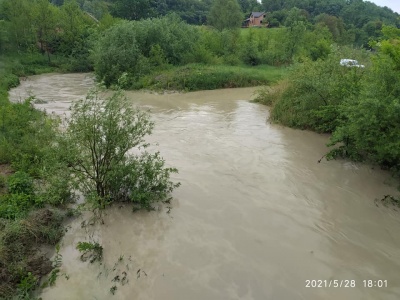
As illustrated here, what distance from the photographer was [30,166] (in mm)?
8305

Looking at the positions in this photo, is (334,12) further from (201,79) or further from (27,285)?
(27,285)

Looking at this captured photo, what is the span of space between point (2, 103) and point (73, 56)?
19413 mm

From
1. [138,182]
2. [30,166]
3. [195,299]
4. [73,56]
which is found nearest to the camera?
[195,299]

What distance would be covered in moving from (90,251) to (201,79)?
18045 millimetres

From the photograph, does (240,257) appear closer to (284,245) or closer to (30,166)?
(284,245)

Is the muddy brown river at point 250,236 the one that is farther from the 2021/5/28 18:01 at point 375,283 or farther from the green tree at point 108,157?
the green tree at point 108,157

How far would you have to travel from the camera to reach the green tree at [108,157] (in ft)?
22.0

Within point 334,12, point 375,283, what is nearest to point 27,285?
point 375,283

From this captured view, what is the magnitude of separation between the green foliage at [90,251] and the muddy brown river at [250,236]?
11cm

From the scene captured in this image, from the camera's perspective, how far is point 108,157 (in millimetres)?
7207

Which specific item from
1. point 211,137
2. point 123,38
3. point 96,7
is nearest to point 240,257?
point 211,137

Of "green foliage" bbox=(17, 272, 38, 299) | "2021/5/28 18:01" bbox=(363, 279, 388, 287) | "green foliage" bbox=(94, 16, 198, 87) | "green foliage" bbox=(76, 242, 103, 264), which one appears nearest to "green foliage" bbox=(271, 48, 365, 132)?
"2021/5/28 18:01" bbox=(363, 279, 388, 287)

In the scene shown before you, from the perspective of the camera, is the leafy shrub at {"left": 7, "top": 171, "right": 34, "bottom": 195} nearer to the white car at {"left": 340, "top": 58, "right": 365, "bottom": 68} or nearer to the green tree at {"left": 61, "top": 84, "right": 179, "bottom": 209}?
the green tree at {"left": 61, "top": 84, "right": 179, "bottom": 209}

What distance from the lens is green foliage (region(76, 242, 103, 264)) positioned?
584 cm
